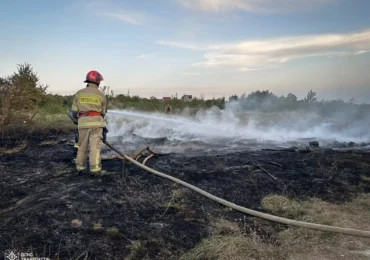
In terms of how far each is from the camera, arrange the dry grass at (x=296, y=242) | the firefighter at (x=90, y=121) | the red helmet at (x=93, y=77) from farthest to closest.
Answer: the red helmet at (x=93, y=77) → the firefighter at (x=90, y=121) → the dry grass at (x=296, y=242)

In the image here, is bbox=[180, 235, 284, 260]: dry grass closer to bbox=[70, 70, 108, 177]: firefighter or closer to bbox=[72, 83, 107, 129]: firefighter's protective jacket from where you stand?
bbox=[70, 70, 108, 177]: firefighter

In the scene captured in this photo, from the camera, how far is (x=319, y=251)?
334 cm

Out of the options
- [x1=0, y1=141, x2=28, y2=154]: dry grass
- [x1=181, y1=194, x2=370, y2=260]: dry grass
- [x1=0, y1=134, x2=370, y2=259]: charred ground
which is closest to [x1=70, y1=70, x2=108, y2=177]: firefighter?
[x1=0, y1=134, x2=370, y2=259]: charred ground

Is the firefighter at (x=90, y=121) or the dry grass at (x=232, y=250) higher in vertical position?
the firefighter at (x=90, y=121)

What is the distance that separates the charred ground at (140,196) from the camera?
3211mm

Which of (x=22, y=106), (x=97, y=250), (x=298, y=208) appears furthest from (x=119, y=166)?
(x=22, y=106)

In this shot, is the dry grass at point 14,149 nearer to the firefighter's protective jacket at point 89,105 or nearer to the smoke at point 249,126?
the smoke at point 249,126

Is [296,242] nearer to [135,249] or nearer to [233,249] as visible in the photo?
[233,249]

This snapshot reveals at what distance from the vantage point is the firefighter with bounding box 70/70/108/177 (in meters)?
5.45

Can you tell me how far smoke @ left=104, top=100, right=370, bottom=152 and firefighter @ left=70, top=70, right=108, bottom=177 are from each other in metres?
4.28

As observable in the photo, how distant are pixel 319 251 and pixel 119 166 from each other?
14.5 feet

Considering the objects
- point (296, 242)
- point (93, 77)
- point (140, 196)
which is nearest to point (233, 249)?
point (296, 242)

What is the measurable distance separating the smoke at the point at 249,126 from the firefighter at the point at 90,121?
169 inches

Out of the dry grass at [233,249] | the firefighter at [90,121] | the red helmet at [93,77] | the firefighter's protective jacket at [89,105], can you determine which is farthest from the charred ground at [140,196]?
the red helmet at [93,77]
